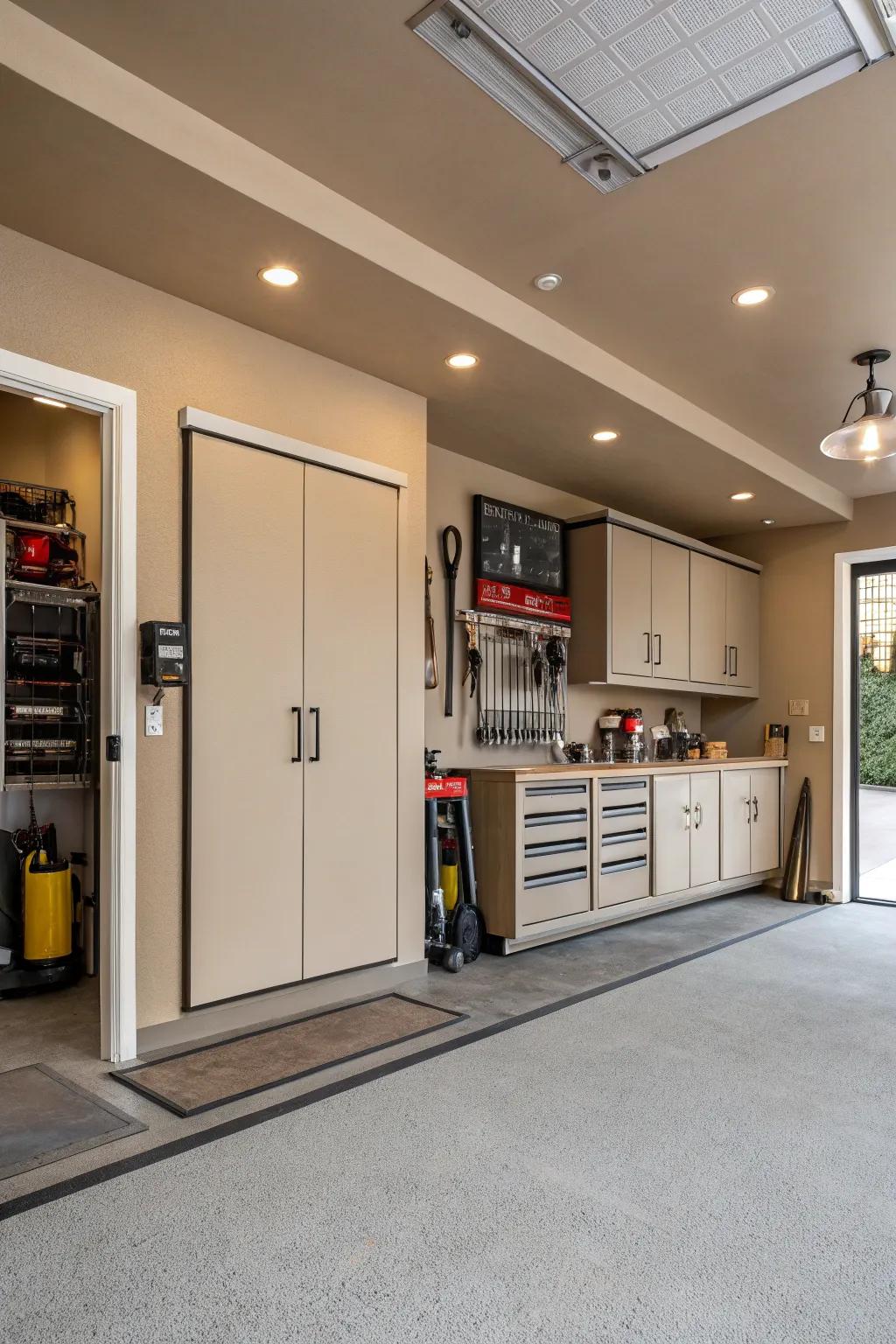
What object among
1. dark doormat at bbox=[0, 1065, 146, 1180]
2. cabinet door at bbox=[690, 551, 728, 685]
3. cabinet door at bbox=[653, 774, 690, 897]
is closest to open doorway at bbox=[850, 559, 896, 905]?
cabinet door at bbox=[690, 551, 728, 685]

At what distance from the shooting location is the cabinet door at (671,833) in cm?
532

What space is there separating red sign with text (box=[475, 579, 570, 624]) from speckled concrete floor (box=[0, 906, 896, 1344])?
2.58 metres

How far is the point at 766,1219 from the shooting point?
2.06 m

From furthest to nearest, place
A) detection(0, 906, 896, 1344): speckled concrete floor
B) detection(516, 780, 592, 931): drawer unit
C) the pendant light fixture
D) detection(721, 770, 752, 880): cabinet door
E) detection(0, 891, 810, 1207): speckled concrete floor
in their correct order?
1. detection(721, 770, 752, 880): cabinet door
2. detection(516, 780, 592, 931): drawer unit
3. the pendant light fixture
4. detection(0, 891, 810, 1207): speckled concrete floor
5. detection(0, 906, 896, 1344): speckled concrete floor

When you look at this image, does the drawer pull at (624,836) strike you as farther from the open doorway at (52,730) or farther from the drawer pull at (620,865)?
the open doorway at (52,730)

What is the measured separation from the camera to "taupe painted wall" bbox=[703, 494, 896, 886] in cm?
641

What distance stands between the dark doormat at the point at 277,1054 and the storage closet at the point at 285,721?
0.64ft

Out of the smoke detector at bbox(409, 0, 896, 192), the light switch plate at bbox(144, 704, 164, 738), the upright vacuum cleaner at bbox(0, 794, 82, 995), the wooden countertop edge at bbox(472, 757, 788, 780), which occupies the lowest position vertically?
the upright vacuum cleaner at bbox(0, 794, 82, 995)

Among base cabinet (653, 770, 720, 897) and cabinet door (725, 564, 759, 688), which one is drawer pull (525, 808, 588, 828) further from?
cabinet door (725, 564, 759, 688)

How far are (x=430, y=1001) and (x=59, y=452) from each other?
316 cm

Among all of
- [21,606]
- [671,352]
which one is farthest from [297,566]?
[671,352]

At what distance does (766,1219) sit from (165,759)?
88.8 inches

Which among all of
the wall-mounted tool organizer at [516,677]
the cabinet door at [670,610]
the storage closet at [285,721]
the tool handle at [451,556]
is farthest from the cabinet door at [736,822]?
the storage closet at [285,721]

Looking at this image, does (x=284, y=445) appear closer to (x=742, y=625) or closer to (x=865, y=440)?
(x=865, y=440)
